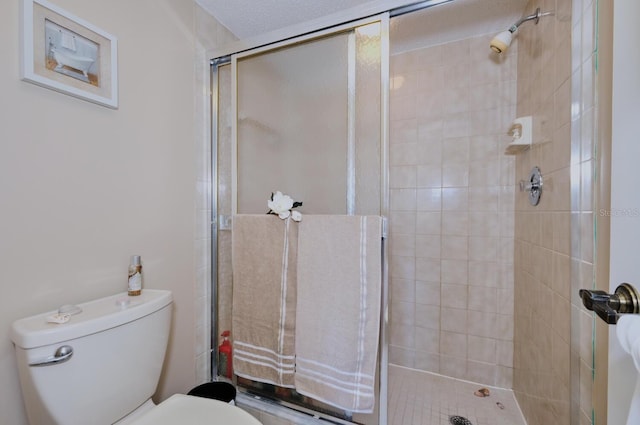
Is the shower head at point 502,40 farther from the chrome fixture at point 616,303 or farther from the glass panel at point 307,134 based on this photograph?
the chrome fixture at point 616,303

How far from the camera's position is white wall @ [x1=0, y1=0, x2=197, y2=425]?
2.54ft

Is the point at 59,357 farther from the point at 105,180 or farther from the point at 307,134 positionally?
the point at 307,134

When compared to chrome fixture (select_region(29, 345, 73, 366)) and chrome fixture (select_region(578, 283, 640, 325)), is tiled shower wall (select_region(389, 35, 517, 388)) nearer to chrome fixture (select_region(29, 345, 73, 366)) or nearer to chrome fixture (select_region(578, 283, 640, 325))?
chrome fixture (select_region(578, 283, 640, 325))

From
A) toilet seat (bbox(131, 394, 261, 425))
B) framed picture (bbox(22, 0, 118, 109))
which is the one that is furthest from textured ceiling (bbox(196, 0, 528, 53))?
toilet seat (bbox(131, 394, 261, 425))

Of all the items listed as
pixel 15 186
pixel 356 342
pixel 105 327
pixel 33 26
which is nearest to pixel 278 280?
pixel 356 342

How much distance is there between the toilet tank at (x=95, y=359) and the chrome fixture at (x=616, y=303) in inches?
47.7

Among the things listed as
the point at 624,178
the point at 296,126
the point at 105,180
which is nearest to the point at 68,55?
the point at 105,180

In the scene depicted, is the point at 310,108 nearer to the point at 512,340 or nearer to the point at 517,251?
the point at 517,251

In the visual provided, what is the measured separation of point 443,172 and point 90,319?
192 cm

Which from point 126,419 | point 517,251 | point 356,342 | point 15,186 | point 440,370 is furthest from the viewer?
point 440,370

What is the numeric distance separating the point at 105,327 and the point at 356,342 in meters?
0.82

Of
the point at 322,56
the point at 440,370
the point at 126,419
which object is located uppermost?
the point at 322,56

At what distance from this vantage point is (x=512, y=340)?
1.69 m

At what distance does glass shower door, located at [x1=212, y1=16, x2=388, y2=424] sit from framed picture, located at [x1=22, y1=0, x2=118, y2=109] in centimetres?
49
